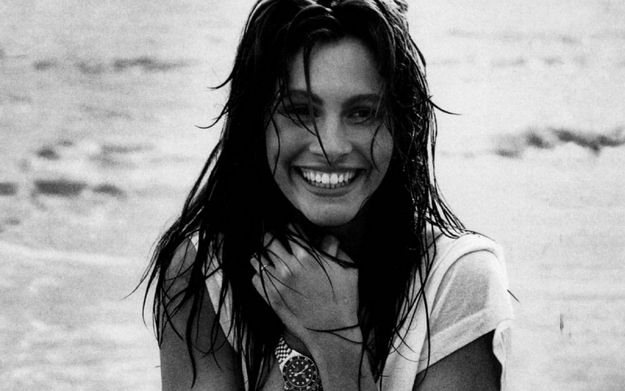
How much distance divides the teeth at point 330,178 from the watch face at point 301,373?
1.21ft

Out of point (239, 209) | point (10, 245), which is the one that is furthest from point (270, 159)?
point (10, 245)

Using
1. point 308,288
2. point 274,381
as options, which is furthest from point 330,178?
point 274,381

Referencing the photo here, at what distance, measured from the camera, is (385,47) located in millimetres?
1726

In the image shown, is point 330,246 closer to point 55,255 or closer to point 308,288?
point 308,288

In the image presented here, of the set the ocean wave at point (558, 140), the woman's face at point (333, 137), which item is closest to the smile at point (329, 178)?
the woman's face at point (333, 137)

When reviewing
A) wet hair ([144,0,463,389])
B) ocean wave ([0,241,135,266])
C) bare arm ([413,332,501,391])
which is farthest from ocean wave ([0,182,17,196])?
bare arm ([413,332,501,391])

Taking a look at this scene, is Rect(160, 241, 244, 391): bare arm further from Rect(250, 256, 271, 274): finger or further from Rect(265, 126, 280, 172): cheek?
Rect(265, 126, 280, 172): cheek

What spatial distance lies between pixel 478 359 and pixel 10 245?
218cm

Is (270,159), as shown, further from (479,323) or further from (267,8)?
(479,323)

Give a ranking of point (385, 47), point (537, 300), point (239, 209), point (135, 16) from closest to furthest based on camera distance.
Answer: point (385, 47) < point (239, 209) < point (537, 300) < point (135, 16)

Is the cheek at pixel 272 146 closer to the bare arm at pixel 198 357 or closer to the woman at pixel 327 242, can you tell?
the woman at pixel 327 242

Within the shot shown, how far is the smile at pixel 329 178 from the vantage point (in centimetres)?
178

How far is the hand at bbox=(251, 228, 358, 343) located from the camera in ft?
5.85

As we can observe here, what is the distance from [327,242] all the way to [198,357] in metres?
0.39
